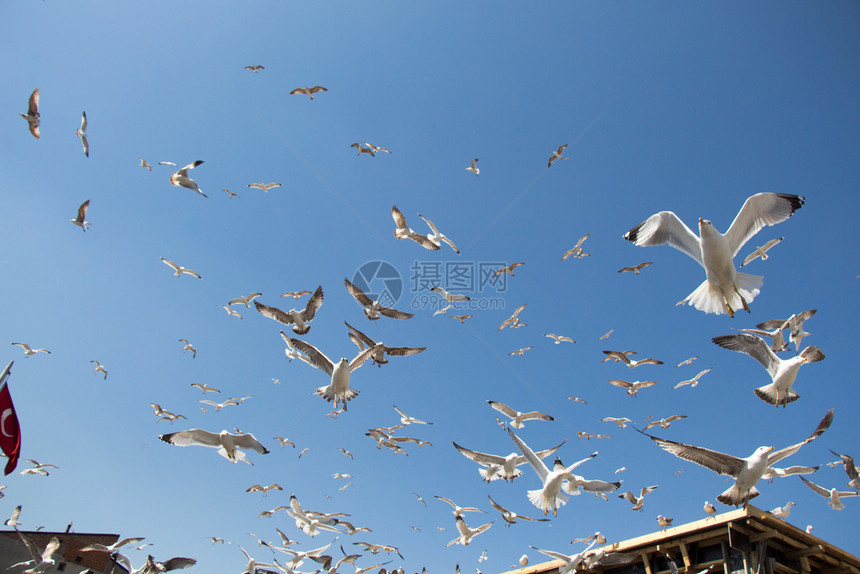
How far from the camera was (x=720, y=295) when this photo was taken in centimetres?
866

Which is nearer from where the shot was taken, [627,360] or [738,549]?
[738,549]

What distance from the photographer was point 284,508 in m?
14.1

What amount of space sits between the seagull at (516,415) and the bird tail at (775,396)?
5.11m

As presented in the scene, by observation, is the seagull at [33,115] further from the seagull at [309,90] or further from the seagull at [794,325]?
the seagull at [794,325]

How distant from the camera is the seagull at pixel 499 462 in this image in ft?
37.1

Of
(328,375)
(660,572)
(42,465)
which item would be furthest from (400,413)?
(42,465)

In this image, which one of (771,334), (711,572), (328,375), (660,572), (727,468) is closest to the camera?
(727,468)

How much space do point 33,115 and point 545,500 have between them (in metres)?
14.8

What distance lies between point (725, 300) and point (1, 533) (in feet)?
98.9

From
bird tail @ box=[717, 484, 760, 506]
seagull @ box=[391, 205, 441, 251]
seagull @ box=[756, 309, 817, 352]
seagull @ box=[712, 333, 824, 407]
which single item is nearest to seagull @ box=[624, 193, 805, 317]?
seagull @ box=[712, 333, 824, 407]

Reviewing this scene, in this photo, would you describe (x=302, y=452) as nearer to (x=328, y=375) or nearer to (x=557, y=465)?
(x=328, y=375)

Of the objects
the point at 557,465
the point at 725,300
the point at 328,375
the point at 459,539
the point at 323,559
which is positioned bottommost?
the point at 323,559

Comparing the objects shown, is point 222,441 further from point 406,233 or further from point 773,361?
point 773,361

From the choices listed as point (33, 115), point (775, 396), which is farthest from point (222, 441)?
point (775, 396)
